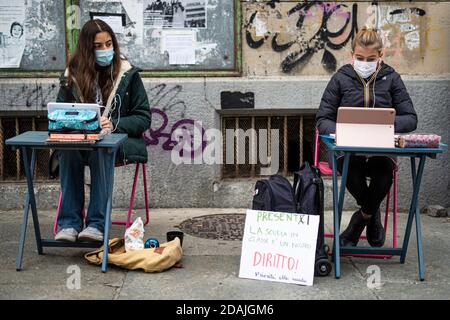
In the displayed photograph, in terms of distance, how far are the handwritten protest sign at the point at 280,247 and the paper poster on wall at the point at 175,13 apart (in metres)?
2.42

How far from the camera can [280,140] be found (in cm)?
605

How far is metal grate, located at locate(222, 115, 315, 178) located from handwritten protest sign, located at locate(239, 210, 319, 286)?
81.8 inches

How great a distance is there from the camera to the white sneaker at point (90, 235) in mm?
4285

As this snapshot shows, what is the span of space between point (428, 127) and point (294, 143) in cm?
120

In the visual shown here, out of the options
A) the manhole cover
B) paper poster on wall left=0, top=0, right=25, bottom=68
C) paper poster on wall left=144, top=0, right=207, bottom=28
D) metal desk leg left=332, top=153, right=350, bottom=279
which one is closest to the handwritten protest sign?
metal desk leg left=332, top=153, right=350, bottom=279

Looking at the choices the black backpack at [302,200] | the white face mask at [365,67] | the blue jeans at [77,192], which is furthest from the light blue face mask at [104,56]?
the white face mask at [365,67]

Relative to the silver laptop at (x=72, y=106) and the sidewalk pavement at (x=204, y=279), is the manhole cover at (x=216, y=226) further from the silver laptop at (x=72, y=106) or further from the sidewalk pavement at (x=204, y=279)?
the silver laptop at (x=72, y=106)

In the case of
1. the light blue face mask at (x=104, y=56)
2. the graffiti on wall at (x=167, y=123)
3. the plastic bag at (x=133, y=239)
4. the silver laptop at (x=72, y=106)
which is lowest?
the plastic bag at (x=133, y=239)

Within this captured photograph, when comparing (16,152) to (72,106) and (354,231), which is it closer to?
(72,106)

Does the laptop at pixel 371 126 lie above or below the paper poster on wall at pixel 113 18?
below

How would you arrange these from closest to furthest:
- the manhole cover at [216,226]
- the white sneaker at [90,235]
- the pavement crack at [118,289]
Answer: the pavement crack at [118,289] < the white sneaker at [90,235] < the manhole cover at [216,226]

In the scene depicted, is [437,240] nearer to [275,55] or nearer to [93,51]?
[275,55]

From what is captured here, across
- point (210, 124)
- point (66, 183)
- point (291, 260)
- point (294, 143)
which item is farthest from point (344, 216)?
point (66, 183)

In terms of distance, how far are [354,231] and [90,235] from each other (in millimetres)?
1773
